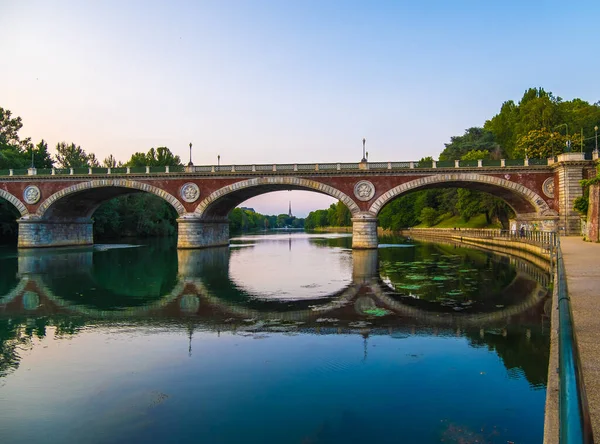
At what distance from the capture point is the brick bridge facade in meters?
43.7

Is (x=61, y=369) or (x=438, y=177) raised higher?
(x=438, y=177)

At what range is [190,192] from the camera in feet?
157

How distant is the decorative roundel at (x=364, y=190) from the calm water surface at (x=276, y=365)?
2660 cm

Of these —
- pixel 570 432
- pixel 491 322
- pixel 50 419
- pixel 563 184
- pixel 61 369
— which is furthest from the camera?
pixel 563 184

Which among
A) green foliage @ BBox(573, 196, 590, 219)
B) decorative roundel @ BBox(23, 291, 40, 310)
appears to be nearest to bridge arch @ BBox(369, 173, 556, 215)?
green foliage @ BBox(573, 196, 590, 219)

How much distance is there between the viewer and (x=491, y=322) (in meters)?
13.2

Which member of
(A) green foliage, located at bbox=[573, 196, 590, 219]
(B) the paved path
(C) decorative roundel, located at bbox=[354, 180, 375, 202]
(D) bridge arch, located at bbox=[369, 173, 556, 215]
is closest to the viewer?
(B) the paved path

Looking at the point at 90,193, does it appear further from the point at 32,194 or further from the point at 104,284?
the point at 104,284

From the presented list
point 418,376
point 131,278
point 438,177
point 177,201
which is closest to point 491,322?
point 418,376

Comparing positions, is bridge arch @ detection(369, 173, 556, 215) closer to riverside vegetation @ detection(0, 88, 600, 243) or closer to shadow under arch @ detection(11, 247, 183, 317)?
riverside vegetation @ detection(0, 88, 600, 243)

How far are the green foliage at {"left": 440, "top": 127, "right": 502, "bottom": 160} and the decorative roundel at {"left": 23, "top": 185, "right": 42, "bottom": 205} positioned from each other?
6534 centimetres

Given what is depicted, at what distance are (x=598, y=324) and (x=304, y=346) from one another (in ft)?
19.8

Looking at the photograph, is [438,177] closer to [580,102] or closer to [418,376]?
[418,376]

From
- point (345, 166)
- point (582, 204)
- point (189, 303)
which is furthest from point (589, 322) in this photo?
point (345, 166)
